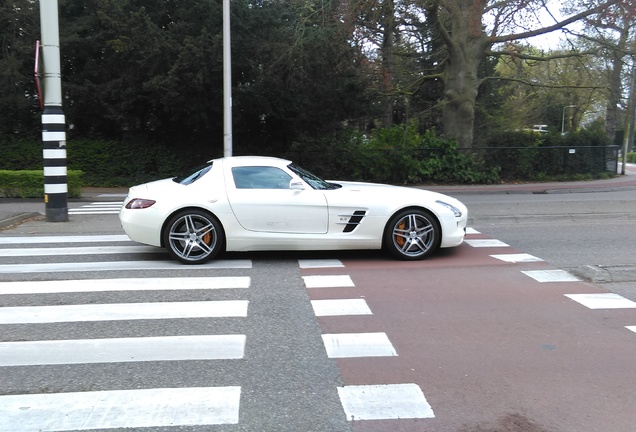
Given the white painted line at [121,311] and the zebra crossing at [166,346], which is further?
the white painted line at [121,311]

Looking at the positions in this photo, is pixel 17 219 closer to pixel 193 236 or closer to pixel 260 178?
pixel 193 236

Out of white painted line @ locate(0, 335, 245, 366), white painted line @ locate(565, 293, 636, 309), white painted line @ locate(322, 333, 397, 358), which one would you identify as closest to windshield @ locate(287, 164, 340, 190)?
white painted line @ locate(322, 333, 397, 358)

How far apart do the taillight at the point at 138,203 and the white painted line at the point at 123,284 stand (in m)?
1.15

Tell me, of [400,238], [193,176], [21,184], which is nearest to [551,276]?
[400,238]

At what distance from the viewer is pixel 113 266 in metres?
7.54

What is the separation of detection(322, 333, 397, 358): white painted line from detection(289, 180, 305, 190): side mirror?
3.03 meters

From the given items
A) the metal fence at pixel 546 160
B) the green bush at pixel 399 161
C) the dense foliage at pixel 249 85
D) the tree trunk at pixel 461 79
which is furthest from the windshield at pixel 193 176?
the metal fence at pixel 546 160

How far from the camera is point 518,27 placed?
64.3ft

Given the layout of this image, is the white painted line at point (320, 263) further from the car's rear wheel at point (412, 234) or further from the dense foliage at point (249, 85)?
the dense foliage at point (249, 85)

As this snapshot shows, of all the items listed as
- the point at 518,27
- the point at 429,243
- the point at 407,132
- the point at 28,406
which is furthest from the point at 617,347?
the point at 407,132

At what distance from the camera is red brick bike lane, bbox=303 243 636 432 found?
11.7ft

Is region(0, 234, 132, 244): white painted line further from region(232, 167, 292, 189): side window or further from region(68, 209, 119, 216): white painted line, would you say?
region(68, 209, 119, 216): white painted line

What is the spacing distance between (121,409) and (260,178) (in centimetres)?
457

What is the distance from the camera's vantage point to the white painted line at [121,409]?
11.3 feet
